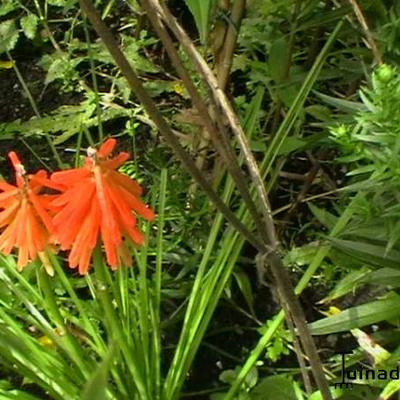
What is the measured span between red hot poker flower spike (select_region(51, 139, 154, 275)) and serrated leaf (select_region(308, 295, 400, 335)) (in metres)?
0.24

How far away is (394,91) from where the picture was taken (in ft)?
2.76

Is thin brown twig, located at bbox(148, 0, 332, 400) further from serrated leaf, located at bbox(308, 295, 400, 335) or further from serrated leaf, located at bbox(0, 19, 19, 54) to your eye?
serrated leaf, located at bbox(0, 19, 19, 54)

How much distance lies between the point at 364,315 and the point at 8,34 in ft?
3.60

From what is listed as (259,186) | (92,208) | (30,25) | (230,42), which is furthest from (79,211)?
(30,25)

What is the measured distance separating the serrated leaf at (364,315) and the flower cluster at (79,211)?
0.24 metres

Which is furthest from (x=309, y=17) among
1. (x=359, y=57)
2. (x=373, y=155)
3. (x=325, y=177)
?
(x=373, y=155)

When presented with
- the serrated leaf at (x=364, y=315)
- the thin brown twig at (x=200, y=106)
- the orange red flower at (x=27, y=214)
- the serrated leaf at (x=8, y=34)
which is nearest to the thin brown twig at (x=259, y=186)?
the thin brown twig at (x=200, y=106)

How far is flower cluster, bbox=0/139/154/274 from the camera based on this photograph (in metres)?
0.96

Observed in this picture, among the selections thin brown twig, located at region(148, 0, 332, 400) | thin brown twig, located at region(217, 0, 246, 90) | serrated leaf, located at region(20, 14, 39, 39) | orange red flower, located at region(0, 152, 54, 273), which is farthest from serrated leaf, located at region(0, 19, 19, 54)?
thin brown twig, located at region(148, 0, 332, 400)

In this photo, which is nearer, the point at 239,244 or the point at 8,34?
the point at 239,244

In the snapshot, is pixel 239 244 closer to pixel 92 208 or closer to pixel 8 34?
pixel 92 208

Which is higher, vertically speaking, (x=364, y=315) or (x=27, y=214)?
(x=27, y=214)

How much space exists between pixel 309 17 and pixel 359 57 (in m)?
0.09

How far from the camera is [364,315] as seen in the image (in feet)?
3.46
